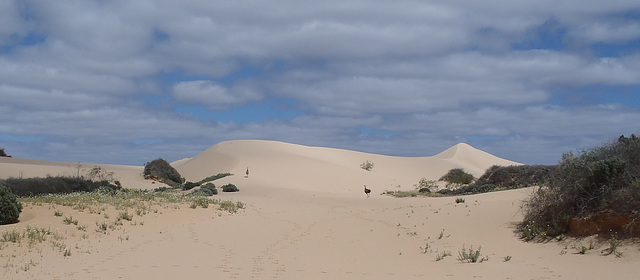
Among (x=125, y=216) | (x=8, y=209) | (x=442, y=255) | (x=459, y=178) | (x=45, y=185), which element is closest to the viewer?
(x=442, y=255)

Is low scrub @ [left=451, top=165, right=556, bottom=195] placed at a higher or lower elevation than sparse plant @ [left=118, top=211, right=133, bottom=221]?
higher

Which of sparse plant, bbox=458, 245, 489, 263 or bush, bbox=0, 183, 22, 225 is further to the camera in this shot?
bush, bbox=0, 183, 22, 225

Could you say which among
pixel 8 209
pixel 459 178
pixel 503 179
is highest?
pixel 459 178

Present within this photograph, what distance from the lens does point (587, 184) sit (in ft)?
33.6

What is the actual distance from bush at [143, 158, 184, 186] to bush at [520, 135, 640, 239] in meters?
28.8

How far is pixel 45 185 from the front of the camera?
24531 mm

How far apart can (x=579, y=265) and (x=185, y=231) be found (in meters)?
9.39

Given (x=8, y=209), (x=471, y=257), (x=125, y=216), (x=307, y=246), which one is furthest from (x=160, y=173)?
(x=471, y=257)

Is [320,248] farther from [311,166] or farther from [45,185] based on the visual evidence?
[311,166]

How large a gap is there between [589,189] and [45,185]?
22901 millimetres

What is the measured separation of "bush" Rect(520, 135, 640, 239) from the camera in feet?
31.1

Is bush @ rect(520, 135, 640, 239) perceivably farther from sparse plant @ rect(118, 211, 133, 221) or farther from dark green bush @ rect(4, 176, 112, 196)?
dark green bush @ rect(4, 176, 112, 196)

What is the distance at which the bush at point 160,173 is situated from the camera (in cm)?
3653

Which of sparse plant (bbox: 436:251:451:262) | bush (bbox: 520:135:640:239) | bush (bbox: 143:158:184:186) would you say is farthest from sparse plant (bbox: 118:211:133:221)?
bush (bbox: 143:158:184:186)
